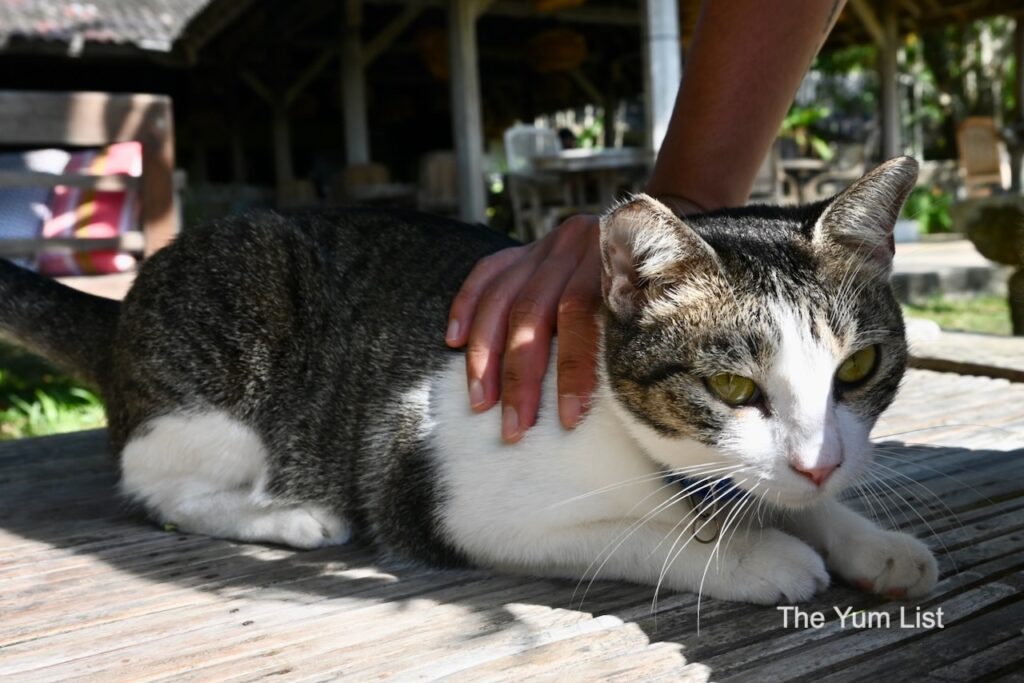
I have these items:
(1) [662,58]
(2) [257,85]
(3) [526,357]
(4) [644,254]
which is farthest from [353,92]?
(4) [644,254]

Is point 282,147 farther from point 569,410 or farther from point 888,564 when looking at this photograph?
point 888,564

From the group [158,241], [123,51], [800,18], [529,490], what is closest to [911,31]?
[123,51]

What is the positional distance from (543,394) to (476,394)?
15 centimetres

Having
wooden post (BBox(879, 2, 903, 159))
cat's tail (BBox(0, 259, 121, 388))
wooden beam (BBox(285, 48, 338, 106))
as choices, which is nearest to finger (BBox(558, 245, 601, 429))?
cat's tail (BBox(0, 259, 121, 388))

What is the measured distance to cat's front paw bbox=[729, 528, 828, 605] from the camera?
1.79m

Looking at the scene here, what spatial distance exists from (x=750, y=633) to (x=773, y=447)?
1.08ft

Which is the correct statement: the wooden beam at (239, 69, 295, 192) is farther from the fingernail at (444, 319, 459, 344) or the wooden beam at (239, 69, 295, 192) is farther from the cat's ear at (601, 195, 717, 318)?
the cat's ear at (601, 195, 717, 318)

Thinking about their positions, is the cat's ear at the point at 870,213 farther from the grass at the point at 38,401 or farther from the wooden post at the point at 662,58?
the wooden post at the point at 662,58

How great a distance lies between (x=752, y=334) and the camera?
1770 mm

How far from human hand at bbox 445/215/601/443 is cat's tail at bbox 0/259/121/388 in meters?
1.23

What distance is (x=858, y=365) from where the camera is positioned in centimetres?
184

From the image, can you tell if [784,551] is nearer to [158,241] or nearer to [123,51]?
[158,241]

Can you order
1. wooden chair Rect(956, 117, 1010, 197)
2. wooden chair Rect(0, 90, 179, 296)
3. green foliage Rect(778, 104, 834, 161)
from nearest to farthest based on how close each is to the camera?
wooden chair Rect(0, 90, 179, 296) → wooden chair Rect(956, 117, 1010, 197) → green foliage Rect(778, 104, 834, 161)

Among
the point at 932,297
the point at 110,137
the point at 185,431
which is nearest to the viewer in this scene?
the point at 185,431
